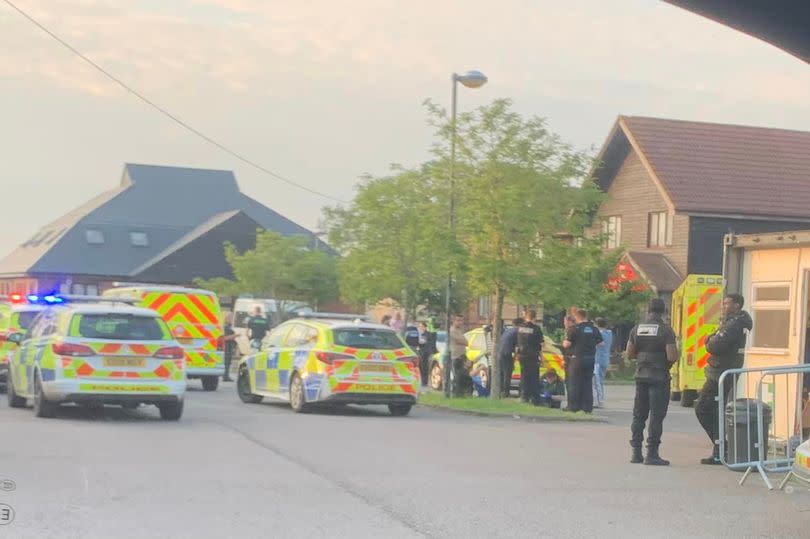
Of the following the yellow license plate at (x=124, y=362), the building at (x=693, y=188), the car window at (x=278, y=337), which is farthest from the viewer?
the building at (x=693, y=188)

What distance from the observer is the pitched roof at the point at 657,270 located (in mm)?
40906

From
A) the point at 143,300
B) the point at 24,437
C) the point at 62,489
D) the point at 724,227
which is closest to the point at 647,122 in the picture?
the point at 724,227

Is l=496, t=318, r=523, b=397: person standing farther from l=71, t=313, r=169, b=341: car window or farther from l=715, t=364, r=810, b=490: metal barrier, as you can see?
l=715, t=364, r=810, b=490: metal barrier

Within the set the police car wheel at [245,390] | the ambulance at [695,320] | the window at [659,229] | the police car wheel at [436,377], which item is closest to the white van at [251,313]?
the window at [659,229]

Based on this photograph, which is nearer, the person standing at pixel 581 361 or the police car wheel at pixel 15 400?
the police car wheel at pixel 15 400

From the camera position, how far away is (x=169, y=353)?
1734 cm

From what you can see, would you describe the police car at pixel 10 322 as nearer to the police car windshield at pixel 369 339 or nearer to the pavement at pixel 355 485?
the pavement at pixel 355 485

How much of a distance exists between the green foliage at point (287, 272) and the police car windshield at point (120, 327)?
33.9 m

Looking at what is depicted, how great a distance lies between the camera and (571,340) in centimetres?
2089

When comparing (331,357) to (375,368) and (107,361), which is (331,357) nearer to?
(375,368)

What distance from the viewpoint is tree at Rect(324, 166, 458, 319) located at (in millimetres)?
33219

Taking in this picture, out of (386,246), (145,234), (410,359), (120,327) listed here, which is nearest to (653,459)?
(410,359)

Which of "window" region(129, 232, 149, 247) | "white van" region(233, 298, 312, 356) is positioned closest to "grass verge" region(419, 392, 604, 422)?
"white van" region(233, 298, 312, 356)

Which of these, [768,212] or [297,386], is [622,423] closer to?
[297,386]
